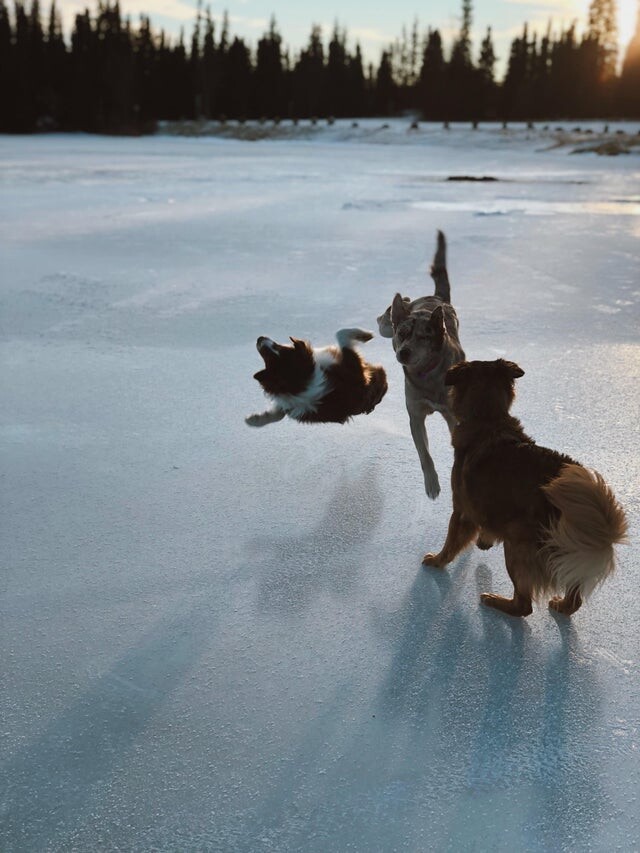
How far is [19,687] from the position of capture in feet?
7.80

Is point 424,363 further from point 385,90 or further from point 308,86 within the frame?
point 385,90

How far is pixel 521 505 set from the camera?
8.60 feet

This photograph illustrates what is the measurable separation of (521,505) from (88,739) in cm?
151

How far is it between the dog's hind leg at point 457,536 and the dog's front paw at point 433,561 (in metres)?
0.01

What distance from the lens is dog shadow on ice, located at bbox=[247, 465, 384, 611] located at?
2.93m

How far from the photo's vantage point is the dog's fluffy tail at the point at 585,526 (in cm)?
236

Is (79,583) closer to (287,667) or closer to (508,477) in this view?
(287,667)

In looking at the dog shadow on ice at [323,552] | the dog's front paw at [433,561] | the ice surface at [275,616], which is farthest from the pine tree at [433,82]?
the dog's front paw at [433,561]

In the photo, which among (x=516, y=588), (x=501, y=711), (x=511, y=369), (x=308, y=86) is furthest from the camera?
(x=308, y=86)

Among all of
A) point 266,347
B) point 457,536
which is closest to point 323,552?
point 457,536

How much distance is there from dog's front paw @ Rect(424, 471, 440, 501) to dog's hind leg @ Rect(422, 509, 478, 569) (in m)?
0.61

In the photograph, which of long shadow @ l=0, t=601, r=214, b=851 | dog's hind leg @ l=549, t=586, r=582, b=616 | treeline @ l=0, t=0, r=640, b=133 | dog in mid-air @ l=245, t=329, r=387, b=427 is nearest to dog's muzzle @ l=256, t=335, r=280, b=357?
dog in mid-air @ l=245, t=329, r=387, b=427

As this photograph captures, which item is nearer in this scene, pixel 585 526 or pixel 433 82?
pixel 585 526

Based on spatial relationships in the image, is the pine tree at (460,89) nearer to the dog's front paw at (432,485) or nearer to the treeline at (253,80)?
the treeline at (253,80)
